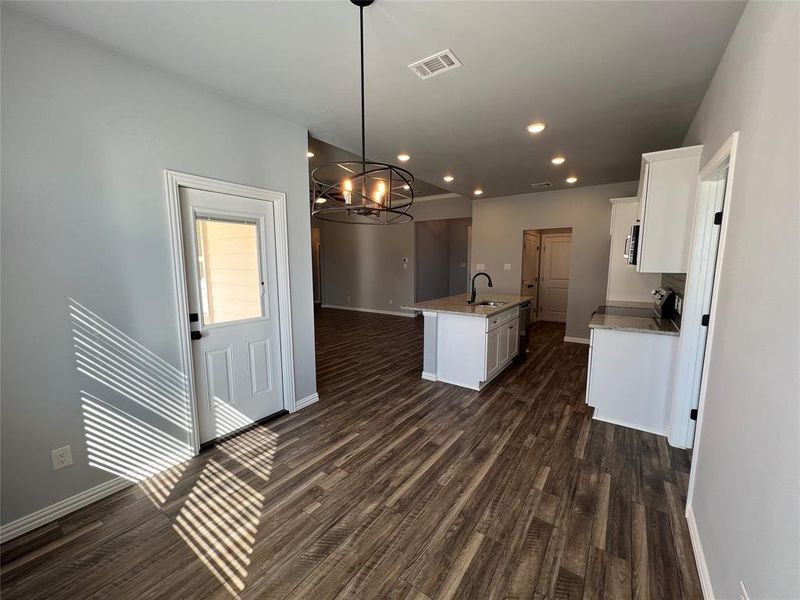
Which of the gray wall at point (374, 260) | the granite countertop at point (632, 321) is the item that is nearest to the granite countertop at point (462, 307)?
the granite countertop at point (632, 321)

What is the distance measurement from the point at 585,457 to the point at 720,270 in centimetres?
153

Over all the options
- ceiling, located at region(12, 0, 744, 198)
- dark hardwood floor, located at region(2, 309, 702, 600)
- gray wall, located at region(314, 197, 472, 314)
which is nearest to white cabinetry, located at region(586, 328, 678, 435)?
dark hardwood floor, located at region(2, 309, 702, 600)

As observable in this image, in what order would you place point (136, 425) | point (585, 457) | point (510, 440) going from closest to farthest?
point (136, 425)
point (585, 457)
point (510, 440)

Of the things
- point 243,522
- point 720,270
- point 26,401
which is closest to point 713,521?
point 720,270

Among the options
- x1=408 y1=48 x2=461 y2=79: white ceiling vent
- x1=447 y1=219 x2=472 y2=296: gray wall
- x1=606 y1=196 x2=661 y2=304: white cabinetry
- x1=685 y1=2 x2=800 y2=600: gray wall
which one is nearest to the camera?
x1=685 y1=2 x2=800 y2=600: gray wall

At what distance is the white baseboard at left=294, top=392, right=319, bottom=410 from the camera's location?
10.7 ft

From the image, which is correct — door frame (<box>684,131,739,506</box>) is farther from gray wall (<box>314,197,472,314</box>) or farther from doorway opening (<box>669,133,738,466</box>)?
gray wall (<box>314,197,472,314</box>)

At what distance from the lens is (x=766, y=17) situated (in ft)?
4.58

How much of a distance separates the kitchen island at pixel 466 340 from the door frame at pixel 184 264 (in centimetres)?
136

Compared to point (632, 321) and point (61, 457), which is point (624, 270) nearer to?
point (632, 321)

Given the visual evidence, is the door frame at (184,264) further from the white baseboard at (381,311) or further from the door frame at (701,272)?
the white baseboard at (381,311)

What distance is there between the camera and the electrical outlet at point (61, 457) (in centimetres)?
192

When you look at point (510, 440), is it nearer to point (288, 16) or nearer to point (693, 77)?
point (693, 77)

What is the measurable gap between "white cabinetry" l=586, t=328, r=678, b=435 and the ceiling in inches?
75.4
